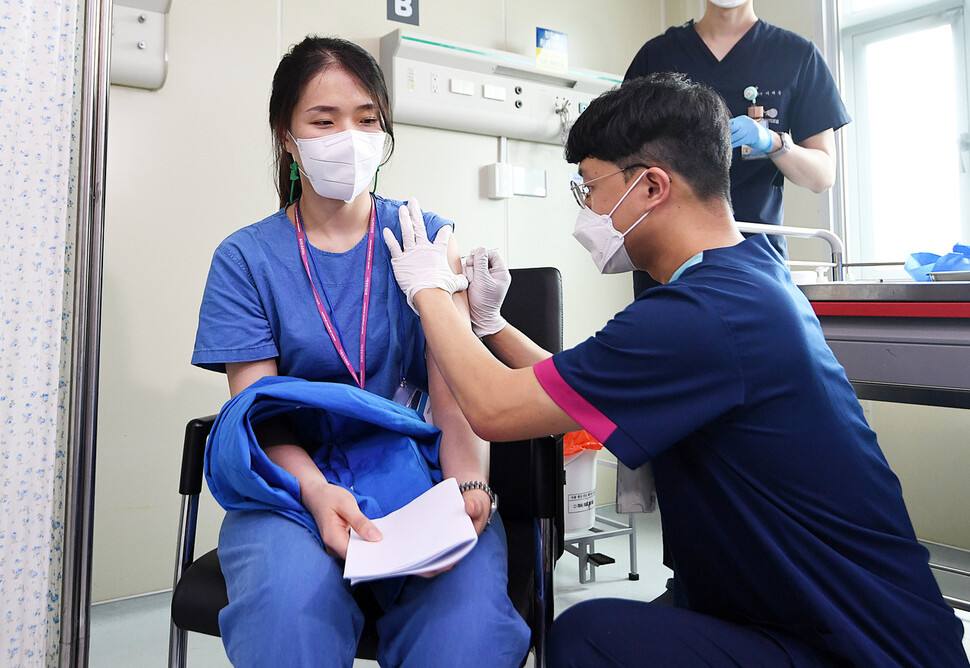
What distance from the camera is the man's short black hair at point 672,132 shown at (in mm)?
1075

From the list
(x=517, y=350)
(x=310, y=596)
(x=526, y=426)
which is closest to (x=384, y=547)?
(x=310, y=596)

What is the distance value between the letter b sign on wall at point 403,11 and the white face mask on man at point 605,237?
1.67m

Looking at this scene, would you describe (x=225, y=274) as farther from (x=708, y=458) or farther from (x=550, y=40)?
(x=550, y=40)

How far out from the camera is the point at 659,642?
91 centimetres

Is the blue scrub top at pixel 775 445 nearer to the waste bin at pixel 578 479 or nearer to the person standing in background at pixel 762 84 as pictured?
the person standing in background at pixel 762 84

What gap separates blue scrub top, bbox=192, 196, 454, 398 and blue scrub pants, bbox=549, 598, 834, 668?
0.55 meters

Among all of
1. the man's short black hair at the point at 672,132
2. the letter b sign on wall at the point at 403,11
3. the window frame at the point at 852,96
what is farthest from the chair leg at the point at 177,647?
the window frame at the point at 852,96

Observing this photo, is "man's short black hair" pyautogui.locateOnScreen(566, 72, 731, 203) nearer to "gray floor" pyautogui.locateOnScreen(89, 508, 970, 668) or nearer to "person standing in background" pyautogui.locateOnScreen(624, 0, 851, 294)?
Result: "person standing in background" pyautogui.locateOnScreen(624, 0, 851, 294)

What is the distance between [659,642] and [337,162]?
964 mm

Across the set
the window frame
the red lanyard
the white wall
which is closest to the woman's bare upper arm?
the red lanyard

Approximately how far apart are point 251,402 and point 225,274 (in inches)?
13.0

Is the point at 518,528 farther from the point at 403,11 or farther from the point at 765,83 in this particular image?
the point at 403,11

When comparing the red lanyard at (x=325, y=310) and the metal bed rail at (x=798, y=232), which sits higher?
the metal bed rail at (x=798, y=232)

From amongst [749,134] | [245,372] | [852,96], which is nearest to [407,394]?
[245,372]
